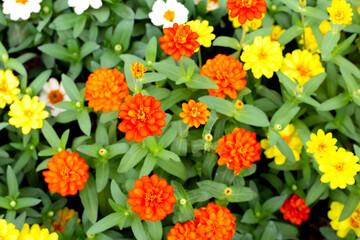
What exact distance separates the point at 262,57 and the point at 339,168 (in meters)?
0.61

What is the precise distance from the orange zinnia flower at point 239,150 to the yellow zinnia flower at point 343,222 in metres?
0.69

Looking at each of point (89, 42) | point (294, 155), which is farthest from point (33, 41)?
point (294, 155)

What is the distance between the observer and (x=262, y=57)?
71.1 inches

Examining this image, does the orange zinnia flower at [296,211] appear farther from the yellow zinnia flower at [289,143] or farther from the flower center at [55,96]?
the flower center at [55,96]

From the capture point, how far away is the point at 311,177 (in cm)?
198

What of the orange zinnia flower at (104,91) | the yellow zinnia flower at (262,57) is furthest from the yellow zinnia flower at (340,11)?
the orange zinnia flower at (104,91)

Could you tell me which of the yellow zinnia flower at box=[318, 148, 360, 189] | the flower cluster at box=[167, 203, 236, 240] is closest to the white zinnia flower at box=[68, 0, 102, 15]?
the flower cluster at box=[167, 203, 236, 240]

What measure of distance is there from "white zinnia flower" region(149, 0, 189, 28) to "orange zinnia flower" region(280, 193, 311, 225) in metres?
1.14

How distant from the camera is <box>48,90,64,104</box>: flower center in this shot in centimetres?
222

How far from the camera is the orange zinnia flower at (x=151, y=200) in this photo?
1438mm

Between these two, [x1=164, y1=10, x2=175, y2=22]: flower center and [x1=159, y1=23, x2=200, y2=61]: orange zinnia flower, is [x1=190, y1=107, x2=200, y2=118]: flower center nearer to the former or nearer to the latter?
[x1=159, y1=23, x2=200, y2=61]: orange zinnia flower

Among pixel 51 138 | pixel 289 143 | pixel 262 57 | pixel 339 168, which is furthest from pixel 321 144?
pixel 51 138

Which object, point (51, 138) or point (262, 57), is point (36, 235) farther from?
point (262, 57)

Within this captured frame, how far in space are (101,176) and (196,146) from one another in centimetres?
46
